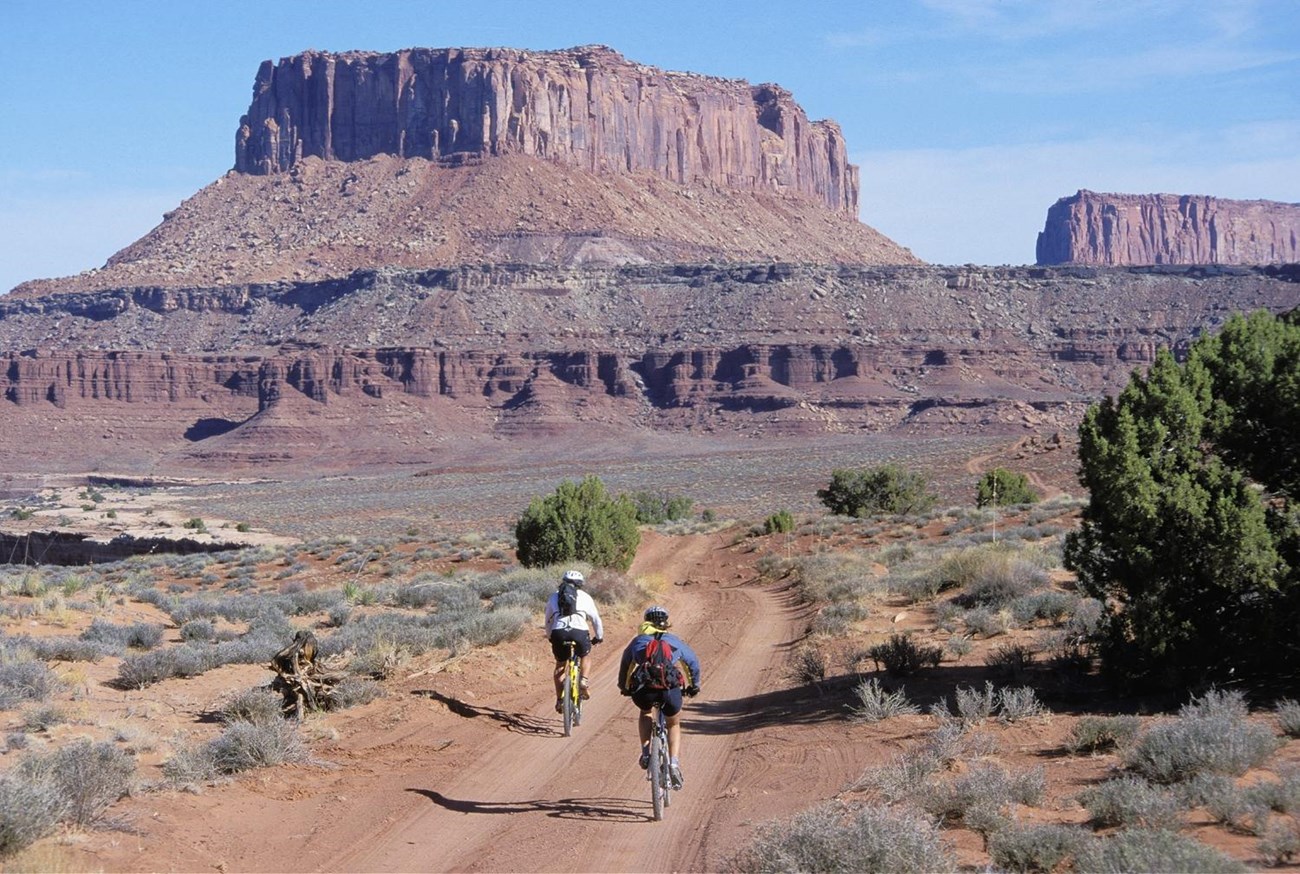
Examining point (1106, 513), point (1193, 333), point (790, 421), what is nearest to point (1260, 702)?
point (1106, 513)

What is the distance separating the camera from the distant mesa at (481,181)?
13462 centimetres

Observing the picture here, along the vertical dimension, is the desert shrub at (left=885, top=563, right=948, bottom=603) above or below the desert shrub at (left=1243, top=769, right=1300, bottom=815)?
below

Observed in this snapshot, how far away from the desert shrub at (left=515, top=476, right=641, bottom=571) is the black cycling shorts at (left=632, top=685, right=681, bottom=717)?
60.7 ft

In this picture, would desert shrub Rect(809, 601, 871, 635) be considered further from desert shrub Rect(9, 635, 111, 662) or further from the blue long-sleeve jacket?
→ desert shrub Rect(9, 635, 111, 662)

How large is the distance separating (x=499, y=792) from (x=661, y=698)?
5.52 feet

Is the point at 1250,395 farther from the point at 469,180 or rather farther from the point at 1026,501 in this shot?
the point at 469,180

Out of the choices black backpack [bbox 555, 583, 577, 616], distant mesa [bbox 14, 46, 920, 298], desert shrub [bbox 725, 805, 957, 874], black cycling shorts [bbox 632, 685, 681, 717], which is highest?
distant mesa [bbox 14, 46, 920, 298]

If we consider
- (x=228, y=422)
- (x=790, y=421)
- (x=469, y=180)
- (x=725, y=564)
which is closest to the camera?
(x=725, y=564)

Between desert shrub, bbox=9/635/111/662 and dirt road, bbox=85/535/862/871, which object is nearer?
dirt road, bbox=85/535/862/871

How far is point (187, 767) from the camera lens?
418 inches

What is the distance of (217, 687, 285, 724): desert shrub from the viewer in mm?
12578

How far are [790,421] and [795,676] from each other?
95.9 meters

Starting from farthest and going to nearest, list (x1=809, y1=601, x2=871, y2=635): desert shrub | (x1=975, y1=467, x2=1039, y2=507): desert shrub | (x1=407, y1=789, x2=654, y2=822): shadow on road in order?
(x1=975, y1=467, x2=1039, y2=507): desert shrub, (x1=809, y1=601, x2=871, y2=635): desert shrub, (x1=407, y1=789, x2=654, y2=822): shadow on road

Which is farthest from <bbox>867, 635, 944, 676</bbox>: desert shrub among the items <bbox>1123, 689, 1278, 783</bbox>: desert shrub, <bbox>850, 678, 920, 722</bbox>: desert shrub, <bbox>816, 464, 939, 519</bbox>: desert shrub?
<bbox>816, 464, 939, 519</bbox>: desert shrub
